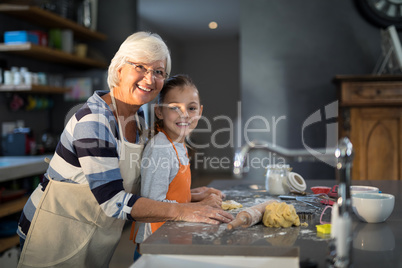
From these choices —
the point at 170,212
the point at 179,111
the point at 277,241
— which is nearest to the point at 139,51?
the point at 179,111

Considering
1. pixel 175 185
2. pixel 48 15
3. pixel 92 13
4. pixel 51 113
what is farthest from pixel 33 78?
pixel 175 185

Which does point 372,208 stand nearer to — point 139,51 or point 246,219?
point 246,219

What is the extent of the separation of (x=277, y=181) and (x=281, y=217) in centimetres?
45

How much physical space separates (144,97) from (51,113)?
2.92m

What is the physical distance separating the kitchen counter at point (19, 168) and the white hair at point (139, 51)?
4.93 ft

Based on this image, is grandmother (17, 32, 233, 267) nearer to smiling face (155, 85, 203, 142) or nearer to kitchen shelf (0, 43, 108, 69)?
smiling face (155, 85, 203, 142)

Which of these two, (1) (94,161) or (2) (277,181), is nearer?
(1) (94,161)

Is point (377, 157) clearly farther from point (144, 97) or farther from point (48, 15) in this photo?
point (48, 15)

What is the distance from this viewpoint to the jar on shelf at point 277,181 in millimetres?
1509

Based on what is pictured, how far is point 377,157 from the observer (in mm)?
2998

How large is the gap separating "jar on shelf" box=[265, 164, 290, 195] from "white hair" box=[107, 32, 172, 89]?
62cm

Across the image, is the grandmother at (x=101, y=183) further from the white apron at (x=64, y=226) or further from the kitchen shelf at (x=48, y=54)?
the kitchen shelf at (x=48, y=54)

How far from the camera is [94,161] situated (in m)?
1.17

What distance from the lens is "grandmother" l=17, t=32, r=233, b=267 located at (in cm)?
115
